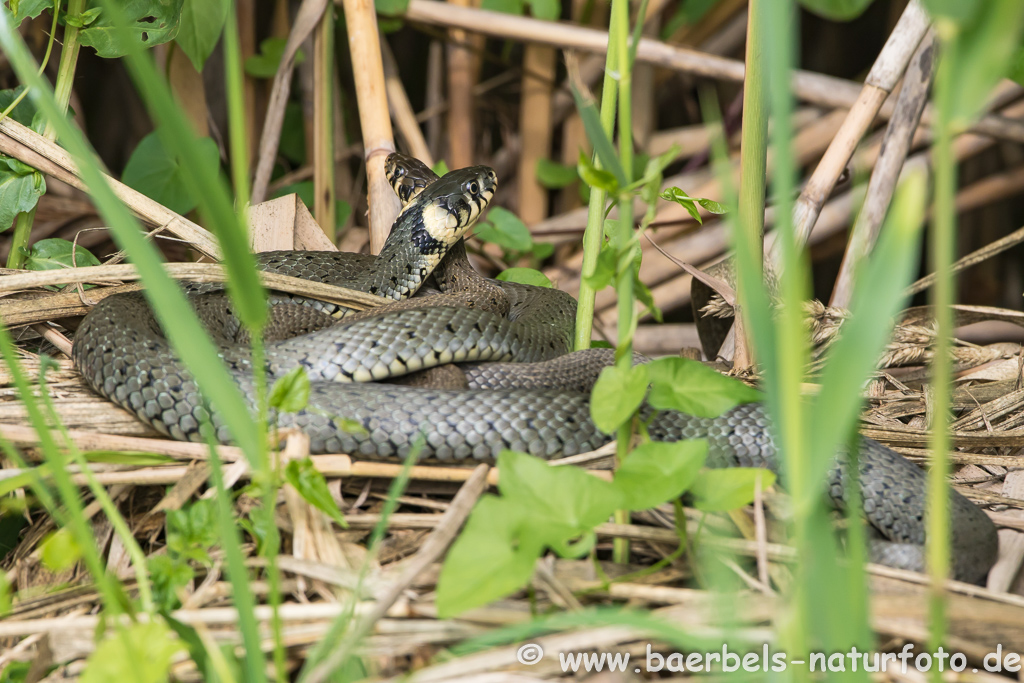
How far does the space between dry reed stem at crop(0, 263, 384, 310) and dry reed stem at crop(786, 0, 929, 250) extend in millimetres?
1601

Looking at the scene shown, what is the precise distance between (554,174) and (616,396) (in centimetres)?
335

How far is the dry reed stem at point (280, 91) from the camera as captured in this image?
351cm

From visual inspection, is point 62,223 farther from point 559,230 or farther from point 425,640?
point 425,640

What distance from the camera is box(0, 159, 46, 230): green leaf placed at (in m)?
2.61

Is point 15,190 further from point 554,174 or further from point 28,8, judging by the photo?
point 554,174

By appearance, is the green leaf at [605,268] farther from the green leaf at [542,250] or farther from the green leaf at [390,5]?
the green leaf at [390,5]

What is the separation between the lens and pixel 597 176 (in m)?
1.35

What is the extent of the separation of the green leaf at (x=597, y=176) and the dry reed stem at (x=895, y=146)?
1.95 meters

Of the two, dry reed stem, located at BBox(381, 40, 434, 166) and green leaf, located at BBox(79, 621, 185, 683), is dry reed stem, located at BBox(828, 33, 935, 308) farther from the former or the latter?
green leaf, located at BBox(79, 621, 185, 683)

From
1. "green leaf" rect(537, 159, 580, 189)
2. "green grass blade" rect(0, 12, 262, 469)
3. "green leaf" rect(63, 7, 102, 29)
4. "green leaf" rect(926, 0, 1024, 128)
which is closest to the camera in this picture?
"green leaf" rect(926, 0, 1024, 128)

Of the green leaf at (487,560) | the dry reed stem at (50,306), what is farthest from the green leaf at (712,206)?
the dry reed stem at (50,306)

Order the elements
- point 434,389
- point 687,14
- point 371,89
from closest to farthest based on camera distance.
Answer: point 434,389, point 371,89, point 687,14

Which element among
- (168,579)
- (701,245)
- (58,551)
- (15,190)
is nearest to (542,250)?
(701,245)

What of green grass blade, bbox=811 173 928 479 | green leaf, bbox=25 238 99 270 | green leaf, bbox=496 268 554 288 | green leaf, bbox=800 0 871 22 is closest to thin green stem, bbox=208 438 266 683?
green grass blade, bbox=811 173 928 479
